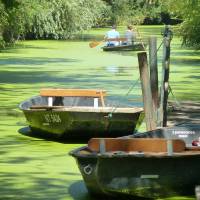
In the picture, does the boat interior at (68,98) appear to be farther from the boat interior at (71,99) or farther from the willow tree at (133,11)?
the willow tree at (133,11)

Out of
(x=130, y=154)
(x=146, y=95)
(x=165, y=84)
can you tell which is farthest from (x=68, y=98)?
(x=130, y=154)

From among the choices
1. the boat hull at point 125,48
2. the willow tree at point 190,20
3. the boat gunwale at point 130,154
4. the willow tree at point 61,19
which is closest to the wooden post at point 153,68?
the boat gunwale at point 130,154

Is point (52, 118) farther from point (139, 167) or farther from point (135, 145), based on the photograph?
point (139, 167)

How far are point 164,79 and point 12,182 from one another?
115 inches

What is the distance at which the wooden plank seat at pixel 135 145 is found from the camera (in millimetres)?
7270

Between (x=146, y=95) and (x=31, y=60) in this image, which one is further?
(x=31, y=60)

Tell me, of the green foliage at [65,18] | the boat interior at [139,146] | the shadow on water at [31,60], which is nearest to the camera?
the boat interior at [139,146]

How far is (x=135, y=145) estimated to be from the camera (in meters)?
7.40

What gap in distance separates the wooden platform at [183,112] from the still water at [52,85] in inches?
31.3

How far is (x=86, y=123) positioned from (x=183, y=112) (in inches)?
132

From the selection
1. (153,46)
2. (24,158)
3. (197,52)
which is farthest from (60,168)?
(197,52)

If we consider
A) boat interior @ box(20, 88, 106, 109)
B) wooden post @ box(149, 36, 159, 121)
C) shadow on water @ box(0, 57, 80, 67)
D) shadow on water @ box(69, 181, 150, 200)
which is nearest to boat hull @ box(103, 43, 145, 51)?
shadow on water @ box(0, 57, 80, 67)

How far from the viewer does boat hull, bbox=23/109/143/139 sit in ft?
36.4

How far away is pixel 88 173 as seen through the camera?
715 centimetres
